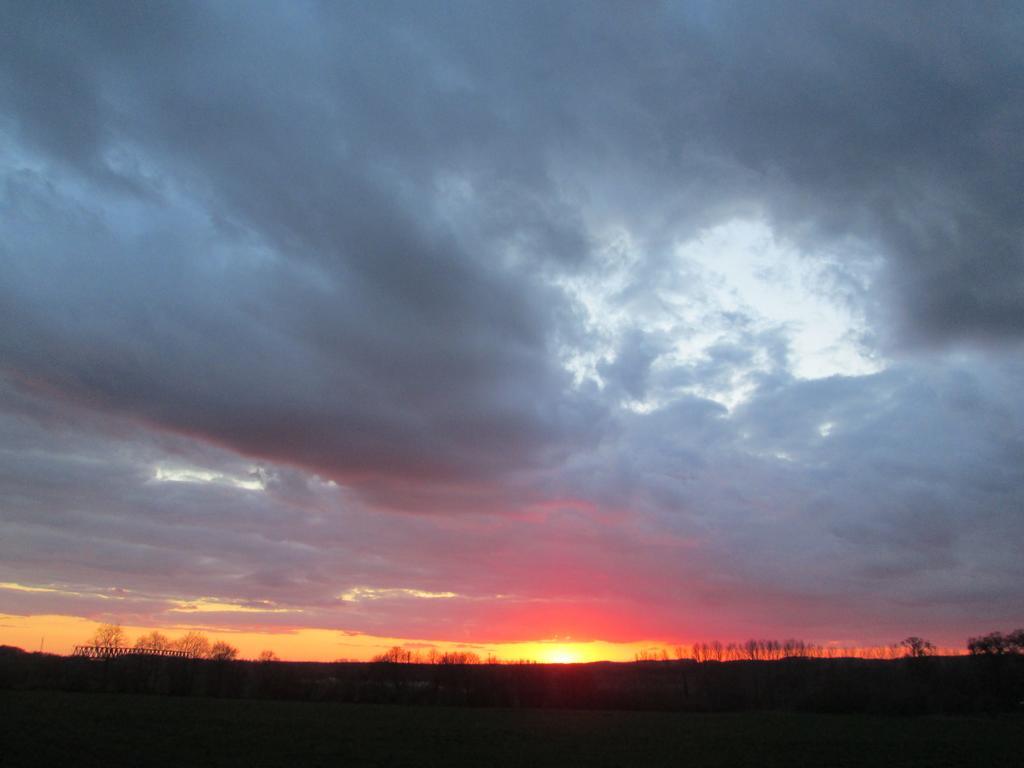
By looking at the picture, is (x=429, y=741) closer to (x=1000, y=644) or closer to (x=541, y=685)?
(x=541, y=685)

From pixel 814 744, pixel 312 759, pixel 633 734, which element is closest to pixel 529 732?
pixel 633 734

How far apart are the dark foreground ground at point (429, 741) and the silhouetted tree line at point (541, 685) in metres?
41.0

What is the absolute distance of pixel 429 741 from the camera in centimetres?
5159

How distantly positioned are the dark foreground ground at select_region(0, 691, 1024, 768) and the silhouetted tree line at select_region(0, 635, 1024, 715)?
41006mm

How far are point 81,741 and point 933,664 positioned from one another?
508 ft

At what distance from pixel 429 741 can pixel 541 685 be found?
84.3 m

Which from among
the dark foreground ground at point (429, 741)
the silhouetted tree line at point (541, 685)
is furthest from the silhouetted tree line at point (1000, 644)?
the dark foreground ground at point (429, 741)

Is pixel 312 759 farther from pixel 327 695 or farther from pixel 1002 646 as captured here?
pixel 1002 646

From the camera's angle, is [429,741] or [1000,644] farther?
[1000,644]

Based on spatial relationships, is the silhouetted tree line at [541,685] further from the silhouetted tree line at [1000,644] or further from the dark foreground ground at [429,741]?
the dark foreground ground at [429,741]

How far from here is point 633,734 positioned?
62875 millimetres

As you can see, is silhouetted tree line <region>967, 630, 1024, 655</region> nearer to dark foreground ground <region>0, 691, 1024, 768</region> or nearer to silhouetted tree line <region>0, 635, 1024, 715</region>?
silhouetted tree line <region>0, 635, 1024, 715</region>

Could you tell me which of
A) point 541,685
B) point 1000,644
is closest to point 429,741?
point 541,685

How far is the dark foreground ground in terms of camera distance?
1559 inches
